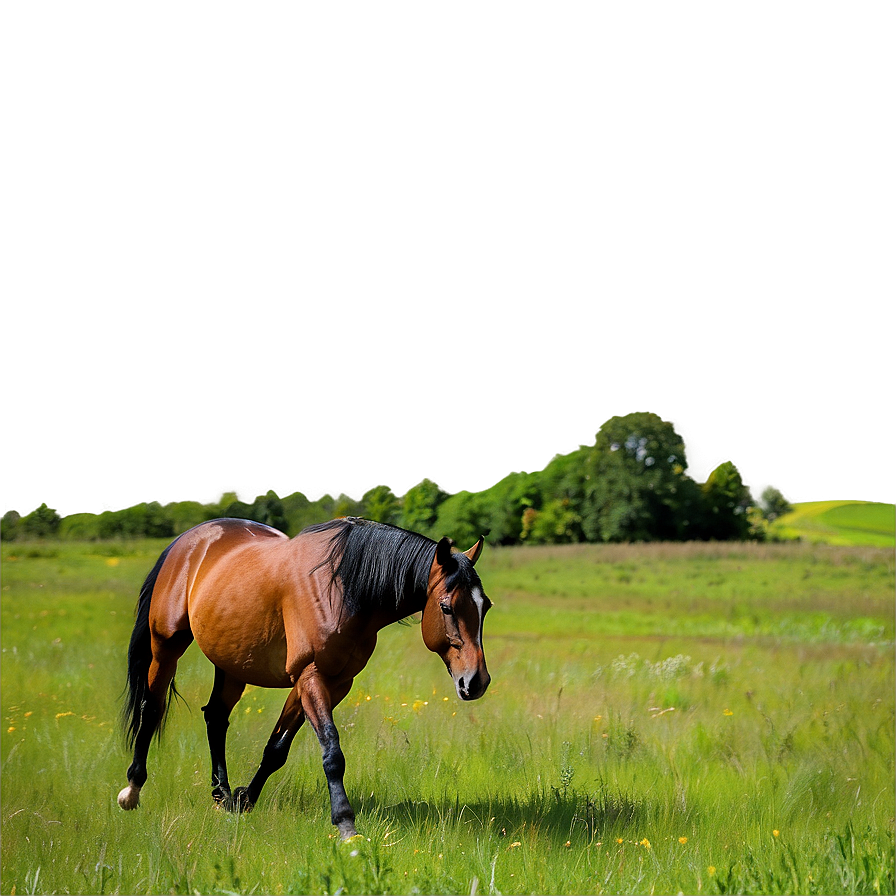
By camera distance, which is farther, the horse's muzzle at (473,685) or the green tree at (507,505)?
the green tree at (507,505)

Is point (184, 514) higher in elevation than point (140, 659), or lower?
higher

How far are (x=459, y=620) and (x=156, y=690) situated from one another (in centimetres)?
306

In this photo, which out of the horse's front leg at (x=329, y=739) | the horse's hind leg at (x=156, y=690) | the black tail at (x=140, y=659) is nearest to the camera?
the horse's front leg at (x=329, y=739)

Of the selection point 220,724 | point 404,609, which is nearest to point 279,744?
point 220,724

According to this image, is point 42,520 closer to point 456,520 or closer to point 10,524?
point 456,520

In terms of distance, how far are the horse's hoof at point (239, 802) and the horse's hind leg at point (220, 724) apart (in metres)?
0.04

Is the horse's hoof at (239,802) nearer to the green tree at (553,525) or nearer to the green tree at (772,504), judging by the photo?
the green tree at (553,525)

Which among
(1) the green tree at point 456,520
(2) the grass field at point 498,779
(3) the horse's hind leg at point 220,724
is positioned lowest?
(2) the grass field at point 498,779

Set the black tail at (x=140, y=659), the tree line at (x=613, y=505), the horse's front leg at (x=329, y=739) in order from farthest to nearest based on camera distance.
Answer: the tree line at (x=613, y=505), the black tail at (x=140, y=659), the horse's front leg at (x=329, y=739)

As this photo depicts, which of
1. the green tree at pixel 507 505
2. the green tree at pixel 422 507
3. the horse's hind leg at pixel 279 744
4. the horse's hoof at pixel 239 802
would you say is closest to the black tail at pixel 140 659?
the horse's hoof at pixel 239 802

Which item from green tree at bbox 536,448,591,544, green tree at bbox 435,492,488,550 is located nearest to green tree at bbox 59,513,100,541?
green tree at bbox 435,492,488,550

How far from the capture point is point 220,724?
604 centimetres

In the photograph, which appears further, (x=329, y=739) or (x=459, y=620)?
(x=329, y=739)

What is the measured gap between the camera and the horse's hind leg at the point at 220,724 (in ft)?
19.3
